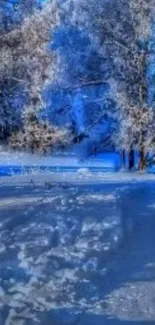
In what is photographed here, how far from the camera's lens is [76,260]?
20.5 feet

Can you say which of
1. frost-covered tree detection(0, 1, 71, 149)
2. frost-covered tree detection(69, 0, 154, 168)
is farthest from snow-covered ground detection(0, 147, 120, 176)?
frost-covered tree detection(69, 0, 154, 168)

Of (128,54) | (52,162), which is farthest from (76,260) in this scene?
(52,162)

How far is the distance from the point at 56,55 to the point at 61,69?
2.06ft

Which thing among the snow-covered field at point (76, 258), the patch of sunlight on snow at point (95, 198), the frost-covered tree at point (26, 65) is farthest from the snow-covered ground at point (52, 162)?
the snow-covered field at point (76, 258)

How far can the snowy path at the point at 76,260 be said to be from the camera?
4766mm

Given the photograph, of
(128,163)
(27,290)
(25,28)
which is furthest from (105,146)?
(27,290)

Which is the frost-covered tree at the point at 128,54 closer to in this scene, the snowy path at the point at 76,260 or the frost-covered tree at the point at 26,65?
the frost-covered tree at the point at 26,65

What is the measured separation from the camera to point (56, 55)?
19688 mm

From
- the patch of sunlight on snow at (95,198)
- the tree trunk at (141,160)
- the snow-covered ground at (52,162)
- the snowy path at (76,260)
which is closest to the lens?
the snowy path at (76,260)

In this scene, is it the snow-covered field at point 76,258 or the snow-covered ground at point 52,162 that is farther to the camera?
the snow-covered ground at point 52,162

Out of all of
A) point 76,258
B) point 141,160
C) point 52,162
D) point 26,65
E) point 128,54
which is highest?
point 128,54

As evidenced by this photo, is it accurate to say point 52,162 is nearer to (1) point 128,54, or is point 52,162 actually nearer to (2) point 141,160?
(2) point 141,160

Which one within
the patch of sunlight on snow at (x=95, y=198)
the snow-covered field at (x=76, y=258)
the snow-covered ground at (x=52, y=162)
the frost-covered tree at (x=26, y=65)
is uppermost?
the frost-covered tree at (x=26, y=65)

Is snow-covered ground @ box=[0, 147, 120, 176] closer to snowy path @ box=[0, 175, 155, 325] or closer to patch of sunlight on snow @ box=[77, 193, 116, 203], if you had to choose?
patch of sunlight on snow @ box=[77, 193, 116, 203]
